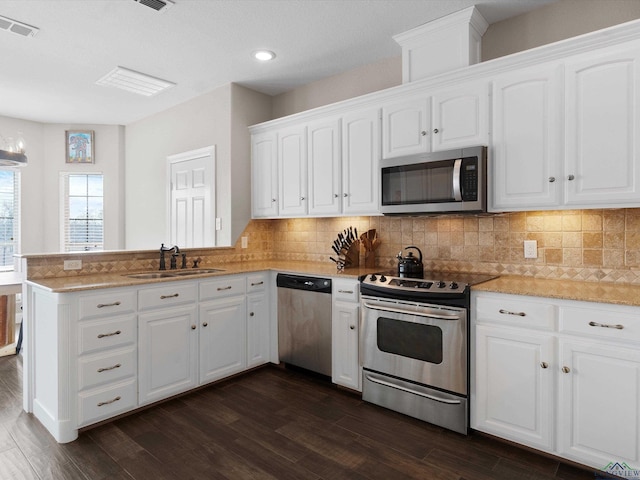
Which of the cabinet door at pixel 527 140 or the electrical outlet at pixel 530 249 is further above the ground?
the cabinet door at pixel 527 140

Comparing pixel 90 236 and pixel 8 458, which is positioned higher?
pixel 90 236

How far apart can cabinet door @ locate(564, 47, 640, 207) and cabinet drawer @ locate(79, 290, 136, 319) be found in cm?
287

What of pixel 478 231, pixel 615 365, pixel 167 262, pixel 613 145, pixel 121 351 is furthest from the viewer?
pixel 167 262

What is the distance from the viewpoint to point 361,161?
10.8 feet

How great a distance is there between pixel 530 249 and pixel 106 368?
2998 millimetres

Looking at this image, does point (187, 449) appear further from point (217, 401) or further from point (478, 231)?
point (478, 231)

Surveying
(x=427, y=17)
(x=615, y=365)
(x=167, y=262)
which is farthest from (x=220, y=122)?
(x=615, y=365)

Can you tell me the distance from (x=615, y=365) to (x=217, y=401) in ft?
8.29

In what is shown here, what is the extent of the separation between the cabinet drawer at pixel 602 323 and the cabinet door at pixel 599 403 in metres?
0.06

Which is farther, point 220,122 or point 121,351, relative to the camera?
point 220,122

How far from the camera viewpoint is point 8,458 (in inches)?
86.0

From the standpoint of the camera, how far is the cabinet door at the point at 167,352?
108 inches

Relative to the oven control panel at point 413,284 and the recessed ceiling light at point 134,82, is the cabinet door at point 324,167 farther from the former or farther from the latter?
the recessed ceiling light at point 134,82

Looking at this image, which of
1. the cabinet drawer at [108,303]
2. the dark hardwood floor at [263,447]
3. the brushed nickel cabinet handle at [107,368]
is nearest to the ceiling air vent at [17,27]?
the cabinet drawer at [108,303]
